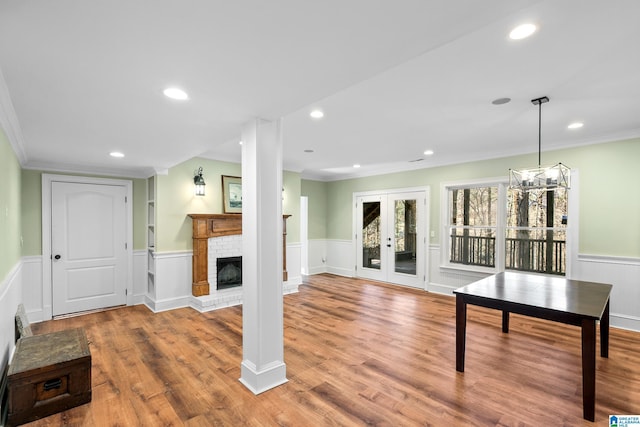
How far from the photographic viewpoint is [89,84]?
195cm

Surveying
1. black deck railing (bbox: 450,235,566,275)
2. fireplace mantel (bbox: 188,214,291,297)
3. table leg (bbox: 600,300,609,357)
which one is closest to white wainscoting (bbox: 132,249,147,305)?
fireplace mantel (bbox: 188,214,291,297)

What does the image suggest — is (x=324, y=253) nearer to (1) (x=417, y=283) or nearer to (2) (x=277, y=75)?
(1) (x=417, y=283)

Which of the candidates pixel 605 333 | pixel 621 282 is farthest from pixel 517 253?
pixel 605 333

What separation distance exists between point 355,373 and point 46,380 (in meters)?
2.42

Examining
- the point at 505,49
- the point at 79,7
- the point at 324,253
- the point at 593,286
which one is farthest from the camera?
the point at 324,253

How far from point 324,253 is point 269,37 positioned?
6.75 m

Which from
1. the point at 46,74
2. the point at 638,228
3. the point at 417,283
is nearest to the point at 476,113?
the point at 638,228

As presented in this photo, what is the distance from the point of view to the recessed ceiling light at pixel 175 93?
6.59 ft

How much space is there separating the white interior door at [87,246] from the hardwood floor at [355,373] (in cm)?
46

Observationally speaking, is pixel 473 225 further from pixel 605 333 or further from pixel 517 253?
pixel 605 333

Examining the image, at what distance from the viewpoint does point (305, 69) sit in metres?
1.73

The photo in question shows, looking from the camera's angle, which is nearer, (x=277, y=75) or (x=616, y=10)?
(x=616, y=10)

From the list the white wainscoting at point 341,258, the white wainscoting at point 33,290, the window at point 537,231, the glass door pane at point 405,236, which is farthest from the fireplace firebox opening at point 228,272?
the window at point 537,231

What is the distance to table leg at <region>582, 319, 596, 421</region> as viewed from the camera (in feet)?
7.01
